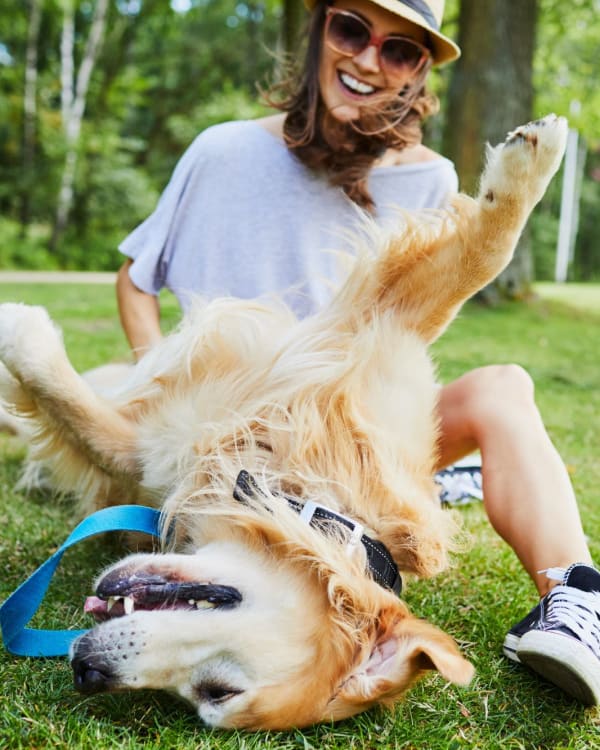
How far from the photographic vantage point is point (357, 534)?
77.7 inches

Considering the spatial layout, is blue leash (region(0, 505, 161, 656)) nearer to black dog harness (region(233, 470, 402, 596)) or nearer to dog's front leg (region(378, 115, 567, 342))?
black dog harness (region(233, 470, 402, 596))

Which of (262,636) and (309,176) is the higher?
(309,176)

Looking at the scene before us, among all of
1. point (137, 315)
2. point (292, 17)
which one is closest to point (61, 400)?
point (137, 315)

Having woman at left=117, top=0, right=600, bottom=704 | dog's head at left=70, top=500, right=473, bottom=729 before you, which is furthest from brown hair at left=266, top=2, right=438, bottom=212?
dog's head at left=70, top=500, right=473, bottom=729

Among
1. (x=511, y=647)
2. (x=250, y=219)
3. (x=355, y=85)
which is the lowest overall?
(x=511, y=647)

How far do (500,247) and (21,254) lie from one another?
59.5 ft

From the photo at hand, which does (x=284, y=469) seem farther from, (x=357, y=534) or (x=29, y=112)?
(x=29, y=112)

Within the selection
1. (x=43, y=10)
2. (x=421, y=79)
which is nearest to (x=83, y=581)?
(x=421, y=79)

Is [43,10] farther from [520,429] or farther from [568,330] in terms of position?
[520,429]

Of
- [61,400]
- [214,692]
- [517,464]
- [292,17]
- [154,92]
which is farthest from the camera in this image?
[154,92]

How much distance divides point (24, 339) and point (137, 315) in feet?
2.49

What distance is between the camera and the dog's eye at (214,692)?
171cm

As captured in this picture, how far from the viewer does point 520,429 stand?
2432 mm

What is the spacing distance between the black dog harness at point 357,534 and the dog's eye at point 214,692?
1.47 feet
